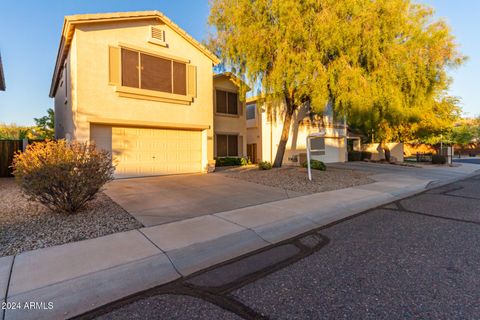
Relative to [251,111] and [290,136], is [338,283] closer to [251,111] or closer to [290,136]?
[290,136]

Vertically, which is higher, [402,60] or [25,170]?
[402,60]

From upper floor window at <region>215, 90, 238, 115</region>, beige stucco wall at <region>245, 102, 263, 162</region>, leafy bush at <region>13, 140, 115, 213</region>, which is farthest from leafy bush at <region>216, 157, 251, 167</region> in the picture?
leafy bush at <region>13, 140, 115, 213</region>

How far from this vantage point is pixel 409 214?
6469 mm

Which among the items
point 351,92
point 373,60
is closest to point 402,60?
point 373,60

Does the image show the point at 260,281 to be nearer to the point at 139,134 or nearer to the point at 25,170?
the point at 25,170

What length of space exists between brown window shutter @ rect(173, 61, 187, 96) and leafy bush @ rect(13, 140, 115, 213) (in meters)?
7.58

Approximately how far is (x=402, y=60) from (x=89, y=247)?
14.1 m

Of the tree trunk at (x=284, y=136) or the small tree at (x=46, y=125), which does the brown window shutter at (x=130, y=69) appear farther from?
the small tree at (x=46, y=125)

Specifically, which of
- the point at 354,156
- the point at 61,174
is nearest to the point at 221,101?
the point at 61,174

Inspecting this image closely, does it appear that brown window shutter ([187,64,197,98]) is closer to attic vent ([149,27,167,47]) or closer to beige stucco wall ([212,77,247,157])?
attic vent ([149,27,167,47])

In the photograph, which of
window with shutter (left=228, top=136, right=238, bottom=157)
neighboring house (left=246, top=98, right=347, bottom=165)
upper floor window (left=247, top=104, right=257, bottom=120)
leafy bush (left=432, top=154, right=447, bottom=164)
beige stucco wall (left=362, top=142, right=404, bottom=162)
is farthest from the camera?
beige stucco wall (left=362, top=142, right=404, bottom=162)

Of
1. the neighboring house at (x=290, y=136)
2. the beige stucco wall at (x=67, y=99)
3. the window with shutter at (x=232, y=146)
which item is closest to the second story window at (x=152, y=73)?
the beige stucco wall at (x=67, y=99)

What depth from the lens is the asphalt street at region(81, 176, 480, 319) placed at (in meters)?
2.68

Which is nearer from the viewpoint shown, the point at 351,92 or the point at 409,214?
the point at 409,214
